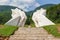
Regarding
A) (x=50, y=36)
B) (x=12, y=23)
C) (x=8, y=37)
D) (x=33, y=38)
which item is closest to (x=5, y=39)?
(x=8, y=37)

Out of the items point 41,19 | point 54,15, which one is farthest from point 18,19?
point 54,15

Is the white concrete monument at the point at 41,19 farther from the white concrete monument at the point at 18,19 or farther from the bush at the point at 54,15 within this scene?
the bush at the point at 54,15

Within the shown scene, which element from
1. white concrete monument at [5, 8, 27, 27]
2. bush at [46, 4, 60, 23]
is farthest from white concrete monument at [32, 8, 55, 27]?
bush at [46, 4, 60, 23]

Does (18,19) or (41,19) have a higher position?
(41,19)

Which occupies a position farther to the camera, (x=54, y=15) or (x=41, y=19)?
(x=54, y=15)

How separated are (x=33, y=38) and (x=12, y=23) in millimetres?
13132

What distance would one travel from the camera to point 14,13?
32312 mm

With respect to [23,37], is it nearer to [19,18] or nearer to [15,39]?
[15,39]

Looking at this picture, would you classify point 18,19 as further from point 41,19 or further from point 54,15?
point 54,15

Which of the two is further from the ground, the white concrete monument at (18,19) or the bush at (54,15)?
the white concrete monument at (18,19)

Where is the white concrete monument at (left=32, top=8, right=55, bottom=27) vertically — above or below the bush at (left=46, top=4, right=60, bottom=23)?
above

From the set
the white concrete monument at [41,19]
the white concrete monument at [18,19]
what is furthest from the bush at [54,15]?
the white concrete monument at [18,19]

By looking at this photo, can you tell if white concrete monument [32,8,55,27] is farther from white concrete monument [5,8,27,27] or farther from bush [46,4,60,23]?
bush [46,4,60,23]

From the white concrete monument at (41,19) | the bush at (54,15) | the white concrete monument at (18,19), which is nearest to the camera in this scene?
the white concrete monument at (41,19)
